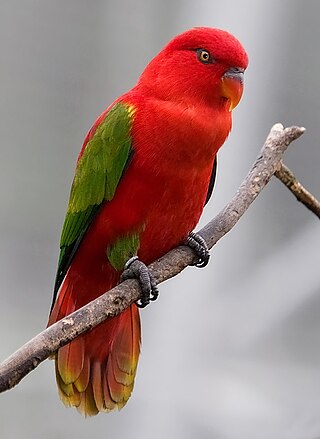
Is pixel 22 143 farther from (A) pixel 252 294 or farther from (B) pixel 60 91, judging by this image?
(A) pixel 252 294

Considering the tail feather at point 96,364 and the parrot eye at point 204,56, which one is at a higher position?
the parrot eye at point 204,56

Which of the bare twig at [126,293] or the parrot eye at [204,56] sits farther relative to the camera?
the parrot eye at [204,56]

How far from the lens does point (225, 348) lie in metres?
2.43

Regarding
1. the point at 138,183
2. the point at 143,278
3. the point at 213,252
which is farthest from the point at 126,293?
the point at 213,252

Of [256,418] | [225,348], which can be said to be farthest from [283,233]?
[256,418]

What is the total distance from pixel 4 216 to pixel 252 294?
744 millimetres

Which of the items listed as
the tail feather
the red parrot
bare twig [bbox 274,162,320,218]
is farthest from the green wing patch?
bare twig [bbox 274,162,320,218]

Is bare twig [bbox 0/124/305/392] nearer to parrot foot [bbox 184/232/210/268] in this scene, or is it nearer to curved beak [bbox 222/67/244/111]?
parrot foot [bbox 184/232/210/268]

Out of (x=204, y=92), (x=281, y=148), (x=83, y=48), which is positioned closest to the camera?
(x=204, y=92)

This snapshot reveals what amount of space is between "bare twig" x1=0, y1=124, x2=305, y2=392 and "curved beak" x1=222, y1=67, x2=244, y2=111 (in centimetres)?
17

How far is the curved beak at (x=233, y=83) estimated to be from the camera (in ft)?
5.09

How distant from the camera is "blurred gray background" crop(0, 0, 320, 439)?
232cm

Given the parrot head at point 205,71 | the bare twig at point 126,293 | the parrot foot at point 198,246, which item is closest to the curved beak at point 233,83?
the parrot head at point 205,71

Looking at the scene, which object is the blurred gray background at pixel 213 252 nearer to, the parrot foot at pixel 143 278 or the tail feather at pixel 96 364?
the tail feather at pixel 96 364
